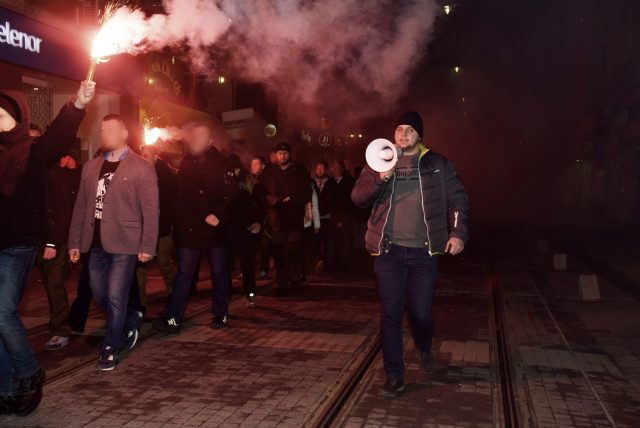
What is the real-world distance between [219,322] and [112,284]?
1.85m

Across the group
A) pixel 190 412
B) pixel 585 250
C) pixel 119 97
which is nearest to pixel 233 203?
pixel 190 412

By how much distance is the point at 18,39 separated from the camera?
12.0 m

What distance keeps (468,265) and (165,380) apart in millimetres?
9491

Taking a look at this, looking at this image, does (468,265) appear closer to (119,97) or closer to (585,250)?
(585,250)

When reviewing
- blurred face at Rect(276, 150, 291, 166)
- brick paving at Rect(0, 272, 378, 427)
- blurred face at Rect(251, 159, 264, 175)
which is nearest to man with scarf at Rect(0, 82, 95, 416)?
brick paving at Rect(0, 272, 378, 427)

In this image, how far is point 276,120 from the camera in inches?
1107

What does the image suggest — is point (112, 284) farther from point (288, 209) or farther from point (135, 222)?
point (288, 209)

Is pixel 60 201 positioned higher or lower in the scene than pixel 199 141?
lower

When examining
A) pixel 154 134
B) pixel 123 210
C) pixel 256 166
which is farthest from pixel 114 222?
pixel 154 134

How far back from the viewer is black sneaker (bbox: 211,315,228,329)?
723cm

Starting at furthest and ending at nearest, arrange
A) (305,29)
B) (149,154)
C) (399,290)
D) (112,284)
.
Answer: (305,29)
(149,154)
(112,284)
(399,290)

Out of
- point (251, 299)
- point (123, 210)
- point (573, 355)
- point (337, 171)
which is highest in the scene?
point (337, 171)

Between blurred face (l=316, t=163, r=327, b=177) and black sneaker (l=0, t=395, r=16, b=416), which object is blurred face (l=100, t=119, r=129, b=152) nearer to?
black sneaker (l=0, t=395, r=16, b=416)

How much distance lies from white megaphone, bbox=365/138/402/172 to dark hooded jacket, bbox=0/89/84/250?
1950 mm
